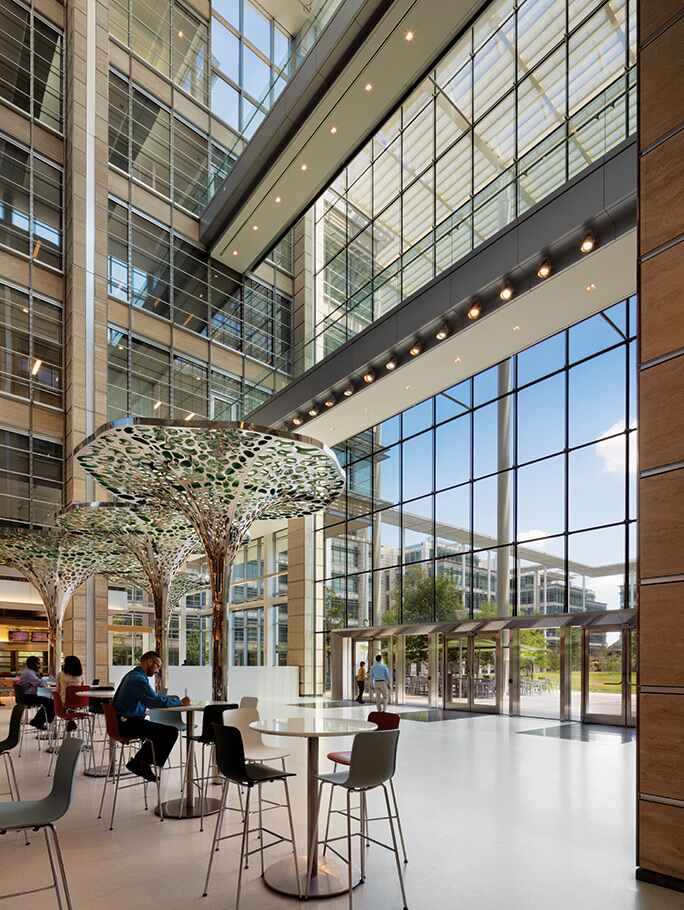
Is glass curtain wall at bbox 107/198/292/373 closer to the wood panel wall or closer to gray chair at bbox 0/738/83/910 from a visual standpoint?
the wood panel wall

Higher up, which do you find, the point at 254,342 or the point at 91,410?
→ the point at 254,342

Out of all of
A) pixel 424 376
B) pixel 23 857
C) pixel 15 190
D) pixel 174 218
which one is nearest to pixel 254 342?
pixel 174 218

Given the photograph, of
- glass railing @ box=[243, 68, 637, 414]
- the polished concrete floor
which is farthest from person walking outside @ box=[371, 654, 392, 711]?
the polished concrete floor

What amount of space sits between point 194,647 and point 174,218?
16.8m

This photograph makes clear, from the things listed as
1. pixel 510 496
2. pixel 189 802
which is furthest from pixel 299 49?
pixel 189 802

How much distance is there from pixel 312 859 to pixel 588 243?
864 centimetres

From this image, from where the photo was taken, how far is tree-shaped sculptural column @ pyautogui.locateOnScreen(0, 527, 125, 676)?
13.0 m

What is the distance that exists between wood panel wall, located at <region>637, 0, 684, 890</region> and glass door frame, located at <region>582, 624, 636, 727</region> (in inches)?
401

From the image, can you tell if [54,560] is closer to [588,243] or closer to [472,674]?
[472,674]

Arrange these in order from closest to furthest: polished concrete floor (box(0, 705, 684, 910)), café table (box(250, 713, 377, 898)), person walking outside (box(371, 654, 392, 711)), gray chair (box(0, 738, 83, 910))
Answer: gray chair (box(0, 738, 83, 910)) → polished concrete floor (box(0, 705, 684, 910)) → café table (box(250, 713, 377, 898)) → person walking outside (box(371, 654, 392, 711))

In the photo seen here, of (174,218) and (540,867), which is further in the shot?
(174,218)

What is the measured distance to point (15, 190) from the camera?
1938 centimetres

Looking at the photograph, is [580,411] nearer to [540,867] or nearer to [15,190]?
[540,867]

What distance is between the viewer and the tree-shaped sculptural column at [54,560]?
13.0 meters
